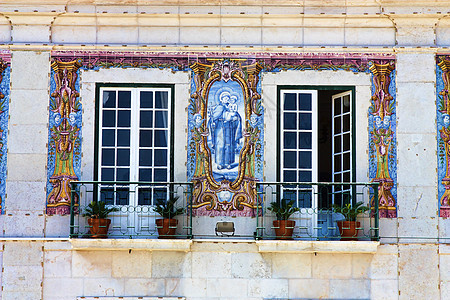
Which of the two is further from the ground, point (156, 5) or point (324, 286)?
point (156, 5)

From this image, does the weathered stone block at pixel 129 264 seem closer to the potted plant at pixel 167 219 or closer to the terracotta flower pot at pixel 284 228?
the potted plant at pixel 167 219

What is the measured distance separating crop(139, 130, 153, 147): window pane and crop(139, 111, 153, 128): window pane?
3.9 inches

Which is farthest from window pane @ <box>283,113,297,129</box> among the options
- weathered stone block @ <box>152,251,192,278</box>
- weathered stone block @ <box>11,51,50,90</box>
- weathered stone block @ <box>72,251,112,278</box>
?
weathered stone block @ <box>11,51,50,90</box>

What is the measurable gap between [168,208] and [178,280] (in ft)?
3.73

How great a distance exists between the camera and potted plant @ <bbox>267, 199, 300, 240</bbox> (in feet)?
55.2

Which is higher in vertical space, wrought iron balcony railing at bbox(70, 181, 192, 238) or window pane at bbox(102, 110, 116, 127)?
window pane at bbox(102, 110, 116, 127)

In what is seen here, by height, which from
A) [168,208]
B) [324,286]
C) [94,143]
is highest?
[94,143]

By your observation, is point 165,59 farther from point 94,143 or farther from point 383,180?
point 383,180

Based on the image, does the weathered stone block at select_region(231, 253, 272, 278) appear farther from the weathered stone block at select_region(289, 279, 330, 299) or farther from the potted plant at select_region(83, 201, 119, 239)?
the potted plant at select_region(83, 201, 119, 239)

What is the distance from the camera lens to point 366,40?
57.6 ft

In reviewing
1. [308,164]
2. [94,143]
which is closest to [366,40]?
[308,164]

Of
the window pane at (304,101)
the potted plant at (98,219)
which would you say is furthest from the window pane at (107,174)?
the window pane at (304,101)

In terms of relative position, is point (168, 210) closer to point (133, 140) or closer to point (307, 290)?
point (133, 140)

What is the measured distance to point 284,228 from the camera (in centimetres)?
1680
